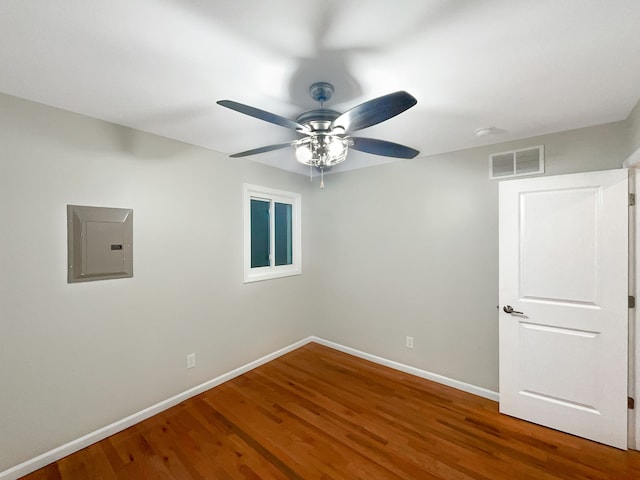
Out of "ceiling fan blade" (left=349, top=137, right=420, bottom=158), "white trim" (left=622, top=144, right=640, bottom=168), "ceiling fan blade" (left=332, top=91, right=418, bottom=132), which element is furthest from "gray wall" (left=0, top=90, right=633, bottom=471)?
"ceiling fan blade" (left=332, top=91, right=418, bottom=132)

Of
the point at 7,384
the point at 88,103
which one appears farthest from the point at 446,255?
the point at 7,384

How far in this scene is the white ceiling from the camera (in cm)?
104

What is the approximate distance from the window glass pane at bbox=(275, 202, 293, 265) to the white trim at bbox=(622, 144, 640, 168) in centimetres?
319

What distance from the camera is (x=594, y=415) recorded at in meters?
1.95

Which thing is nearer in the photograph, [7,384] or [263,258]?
[7,384]

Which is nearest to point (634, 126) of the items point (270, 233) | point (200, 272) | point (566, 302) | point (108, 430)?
point (566, 302)

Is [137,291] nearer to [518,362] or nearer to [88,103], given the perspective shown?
[88,103]

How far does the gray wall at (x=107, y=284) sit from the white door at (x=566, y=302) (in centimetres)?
260

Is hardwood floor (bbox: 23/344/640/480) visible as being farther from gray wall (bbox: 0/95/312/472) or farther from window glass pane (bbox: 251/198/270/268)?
window glass pane (bbox: 251/198/270/268)

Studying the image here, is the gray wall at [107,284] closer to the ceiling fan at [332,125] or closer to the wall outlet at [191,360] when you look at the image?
the wall outlet at [191,360]

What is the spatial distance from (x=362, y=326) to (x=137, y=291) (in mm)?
2443

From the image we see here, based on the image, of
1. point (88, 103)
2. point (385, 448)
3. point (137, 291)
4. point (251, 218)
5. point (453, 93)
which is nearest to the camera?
point (453, 93)

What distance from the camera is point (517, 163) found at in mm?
2354

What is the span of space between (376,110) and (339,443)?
2199 millimetres
